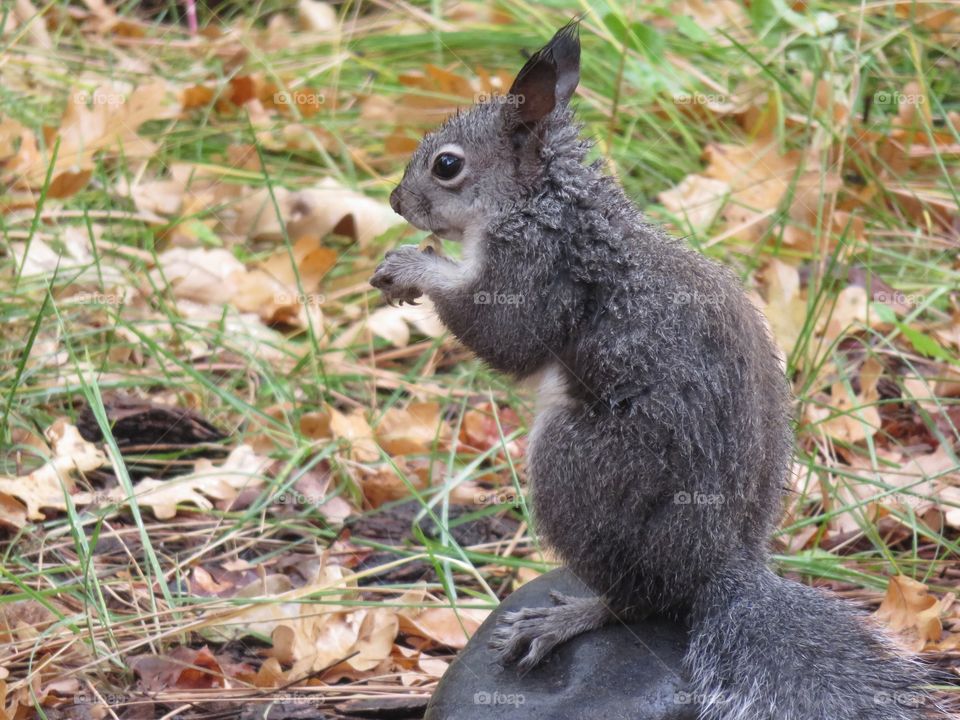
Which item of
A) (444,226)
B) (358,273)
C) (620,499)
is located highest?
(444,226)

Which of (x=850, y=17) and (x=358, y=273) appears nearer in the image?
(x=358, y=273)

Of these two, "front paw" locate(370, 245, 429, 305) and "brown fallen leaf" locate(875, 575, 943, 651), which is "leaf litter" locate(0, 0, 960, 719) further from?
"front paw" locate(370, 245, 429, 305)

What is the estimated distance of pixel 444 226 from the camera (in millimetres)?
2908

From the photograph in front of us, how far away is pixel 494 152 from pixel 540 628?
1081 millimetres

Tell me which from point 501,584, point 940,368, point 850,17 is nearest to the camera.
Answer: point 501,584

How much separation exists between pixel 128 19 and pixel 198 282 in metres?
2.74

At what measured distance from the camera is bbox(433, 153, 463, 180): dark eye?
2844 millimetres

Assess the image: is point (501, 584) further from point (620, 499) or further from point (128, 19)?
point (128, 19)

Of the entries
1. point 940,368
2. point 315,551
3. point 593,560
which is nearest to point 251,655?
point 315,551

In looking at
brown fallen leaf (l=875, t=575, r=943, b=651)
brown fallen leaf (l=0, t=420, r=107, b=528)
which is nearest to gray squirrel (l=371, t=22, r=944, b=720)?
brown fallen leaf (l=875, t=575, r=943, b=651)

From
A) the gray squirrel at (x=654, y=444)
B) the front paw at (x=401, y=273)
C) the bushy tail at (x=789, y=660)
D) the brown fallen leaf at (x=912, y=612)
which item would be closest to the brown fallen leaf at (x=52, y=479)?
the front paw at (x=401, y=273)

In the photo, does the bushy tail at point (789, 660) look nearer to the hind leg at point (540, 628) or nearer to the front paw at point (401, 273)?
the hind leg at point (540, 628)

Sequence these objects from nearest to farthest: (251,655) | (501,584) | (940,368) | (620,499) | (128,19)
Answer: (620,499), (251,655), (501,584), (940,368), (128,19)

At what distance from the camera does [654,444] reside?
2.38 metres
